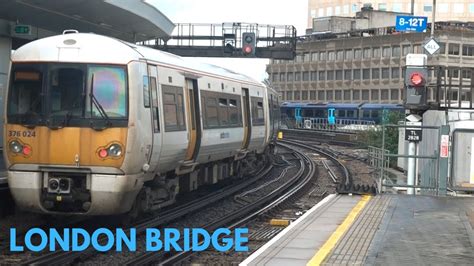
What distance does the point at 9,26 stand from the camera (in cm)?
1714

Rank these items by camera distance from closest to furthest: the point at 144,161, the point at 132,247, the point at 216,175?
1. the point at 132,247
2. the point at 144,161
3. the point at 216,175

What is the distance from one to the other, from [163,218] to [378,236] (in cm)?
466

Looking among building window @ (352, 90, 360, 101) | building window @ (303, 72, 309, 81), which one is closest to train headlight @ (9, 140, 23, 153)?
building window @ (352, 90, 360, 101)

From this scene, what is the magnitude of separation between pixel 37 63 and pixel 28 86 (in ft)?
1.32

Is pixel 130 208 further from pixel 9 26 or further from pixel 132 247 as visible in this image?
pixel 9 26

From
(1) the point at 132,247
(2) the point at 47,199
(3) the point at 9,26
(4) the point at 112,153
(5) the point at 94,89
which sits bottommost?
(1) the point at 132,247

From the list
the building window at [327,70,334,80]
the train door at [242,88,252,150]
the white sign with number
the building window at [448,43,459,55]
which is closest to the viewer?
the train door at [242,88,252,150]

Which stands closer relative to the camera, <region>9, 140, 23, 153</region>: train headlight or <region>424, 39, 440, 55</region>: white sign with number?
<region>9, 140, 23, 153</region>: train headlight

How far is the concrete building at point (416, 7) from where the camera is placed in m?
97.9

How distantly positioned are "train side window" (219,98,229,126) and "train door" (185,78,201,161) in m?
1.75

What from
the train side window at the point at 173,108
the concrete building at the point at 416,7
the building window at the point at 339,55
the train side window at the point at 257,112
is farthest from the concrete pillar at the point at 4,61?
the concrete building at the point at 416,7

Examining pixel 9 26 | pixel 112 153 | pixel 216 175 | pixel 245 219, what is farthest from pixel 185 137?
pixel 9 26

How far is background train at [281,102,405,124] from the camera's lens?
2490 inches

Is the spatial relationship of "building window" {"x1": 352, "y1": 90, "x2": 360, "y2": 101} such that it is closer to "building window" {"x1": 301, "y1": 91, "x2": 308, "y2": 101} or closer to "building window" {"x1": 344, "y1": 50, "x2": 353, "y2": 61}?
"building window" {"x1": 344, "y1": 50, "x2": 353, "y2": 61}
